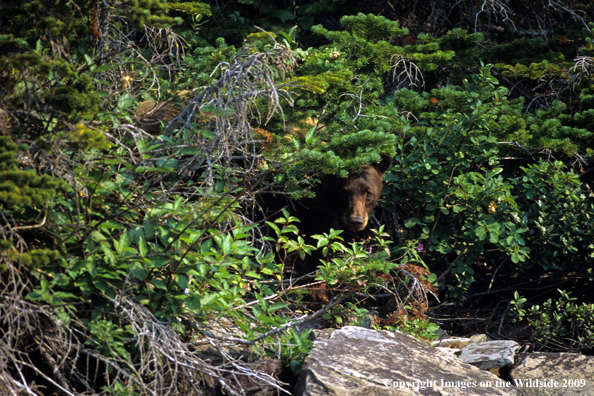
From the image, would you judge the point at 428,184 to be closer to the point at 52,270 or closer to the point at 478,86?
the point at 478,86

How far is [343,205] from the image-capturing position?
473cm

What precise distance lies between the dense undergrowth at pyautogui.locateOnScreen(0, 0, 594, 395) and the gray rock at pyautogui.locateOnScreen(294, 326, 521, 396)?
23cm

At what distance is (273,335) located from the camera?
3.50 m

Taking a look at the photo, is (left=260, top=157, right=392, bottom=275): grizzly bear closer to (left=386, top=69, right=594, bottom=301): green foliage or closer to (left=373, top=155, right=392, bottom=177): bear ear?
(left=373, top=155, right=392, bottom=177): bear ear

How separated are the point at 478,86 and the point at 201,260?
3.67m

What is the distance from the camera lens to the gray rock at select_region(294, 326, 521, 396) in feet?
10.7

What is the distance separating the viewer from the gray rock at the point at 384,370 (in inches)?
128

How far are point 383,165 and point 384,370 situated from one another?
6.79 ft

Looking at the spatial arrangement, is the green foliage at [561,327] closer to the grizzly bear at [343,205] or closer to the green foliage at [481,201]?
the green foliage at [481,201]

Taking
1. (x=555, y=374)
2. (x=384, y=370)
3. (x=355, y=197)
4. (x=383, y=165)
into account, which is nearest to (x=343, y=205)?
(x=355, y=197)

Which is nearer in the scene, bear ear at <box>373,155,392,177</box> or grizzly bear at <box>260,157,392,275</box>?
grizzly bear at <box>260,157,392,275</box>

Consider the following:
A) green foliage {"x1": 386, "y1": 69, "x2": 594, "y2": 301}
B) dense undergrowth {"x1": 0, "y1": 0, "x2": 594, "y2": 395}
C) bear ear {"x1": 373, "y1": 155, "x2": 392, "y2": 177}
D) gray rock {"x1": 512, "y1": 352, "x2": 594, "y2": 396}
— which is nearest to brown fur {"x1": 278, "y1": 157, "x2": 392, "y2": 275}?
bear ear {"x1": 373, "y1": 155, "x2": 392, "y2": 177}

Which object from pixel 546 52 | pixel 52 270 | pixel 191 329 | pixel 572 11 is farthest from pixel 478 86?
pixel 52 270

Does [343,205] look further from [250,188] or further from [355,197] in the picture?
[250,188]
